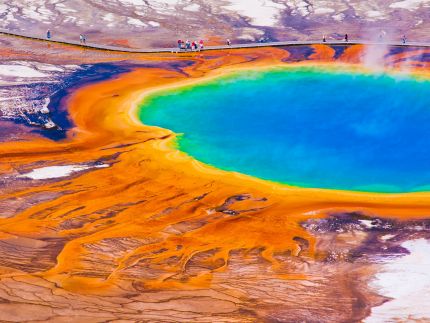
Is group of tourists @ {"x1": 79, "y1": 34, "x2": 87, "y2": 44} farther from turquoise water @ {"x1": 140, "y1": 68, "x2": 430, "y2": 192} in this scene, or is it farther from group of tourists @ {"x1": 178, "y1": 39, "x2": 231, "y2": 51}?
turquoise water @ {"x1": 140, "y1": 68, "x2": 430, "y2": 192}

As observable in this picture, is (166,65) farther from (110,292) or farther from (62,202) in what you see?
(110,292)

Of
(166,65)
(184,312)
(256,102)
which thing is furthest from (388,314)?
(166,65)

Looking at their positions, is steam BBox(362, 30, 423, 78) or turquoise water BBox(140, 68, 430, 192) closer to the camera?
turquoise water BBox(140, 68, 430, 192)

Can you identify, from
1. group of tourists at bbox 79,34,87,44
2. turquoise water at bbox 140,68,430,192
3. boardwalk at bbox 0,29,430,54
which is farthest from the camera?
group of tourists at bbox 79,34,87,44

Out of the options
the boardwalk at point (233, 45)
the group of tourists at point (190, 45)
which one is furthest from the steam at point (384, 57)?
the group of tourists at point (190, 45)

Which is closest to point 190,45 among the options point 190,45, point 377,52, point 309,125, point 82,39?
point 190,45

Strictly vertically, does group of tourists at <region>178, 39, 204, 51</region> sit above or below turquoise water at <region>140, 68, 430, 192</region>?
above

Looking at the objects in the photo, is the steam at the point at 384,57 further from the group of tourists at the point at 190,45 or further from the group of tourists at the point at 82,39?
the group of tourists at the point at 82,39

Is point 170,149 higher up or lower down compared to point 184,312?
higher up

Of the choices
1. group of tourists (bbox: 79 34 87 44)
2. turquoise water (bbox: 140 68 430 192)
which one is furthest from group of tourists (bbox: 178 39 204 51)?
group of tourists (bbox: 79 34 87 44)
